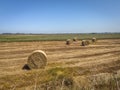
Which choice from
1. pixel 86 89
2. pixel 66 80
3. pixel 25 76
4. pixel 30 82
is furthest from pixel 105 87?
pixel 25 76

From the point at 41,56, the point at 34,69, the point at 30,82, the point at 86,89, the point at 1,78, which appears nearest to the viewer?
the point at 86,89

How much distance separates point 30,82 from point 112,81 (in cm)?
605

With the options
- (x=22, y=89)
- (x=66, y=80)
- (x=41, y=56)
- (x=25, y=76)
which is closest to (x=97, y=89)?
(x=66, y=80)

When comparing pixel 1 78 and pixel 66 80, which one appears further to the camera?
pixel 1 78

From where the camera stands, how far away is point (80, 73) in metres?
13.7

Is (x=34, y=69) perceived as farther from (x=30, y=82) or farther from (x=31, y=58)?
(x=30, y=82)

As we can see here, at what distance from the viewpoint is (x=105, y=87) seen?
6.25 m

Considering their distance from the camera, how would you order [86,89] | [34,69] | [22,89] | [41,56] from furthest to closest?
[41,56] → [34,69] → [22,89] → [86,89]

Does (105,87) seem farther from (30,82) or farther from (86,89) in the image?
(30,82)

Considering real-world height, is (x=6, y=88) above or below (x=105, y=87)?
below

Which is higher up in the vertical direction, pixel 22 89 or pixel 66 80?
pixel 66 80

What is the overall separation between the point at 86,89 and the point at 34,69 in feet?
35.3

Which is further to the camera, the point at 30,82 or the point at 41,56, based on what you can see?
the point at 41,56

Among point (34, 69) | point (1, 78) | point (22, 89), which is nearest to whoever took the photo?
point (22, 89)
